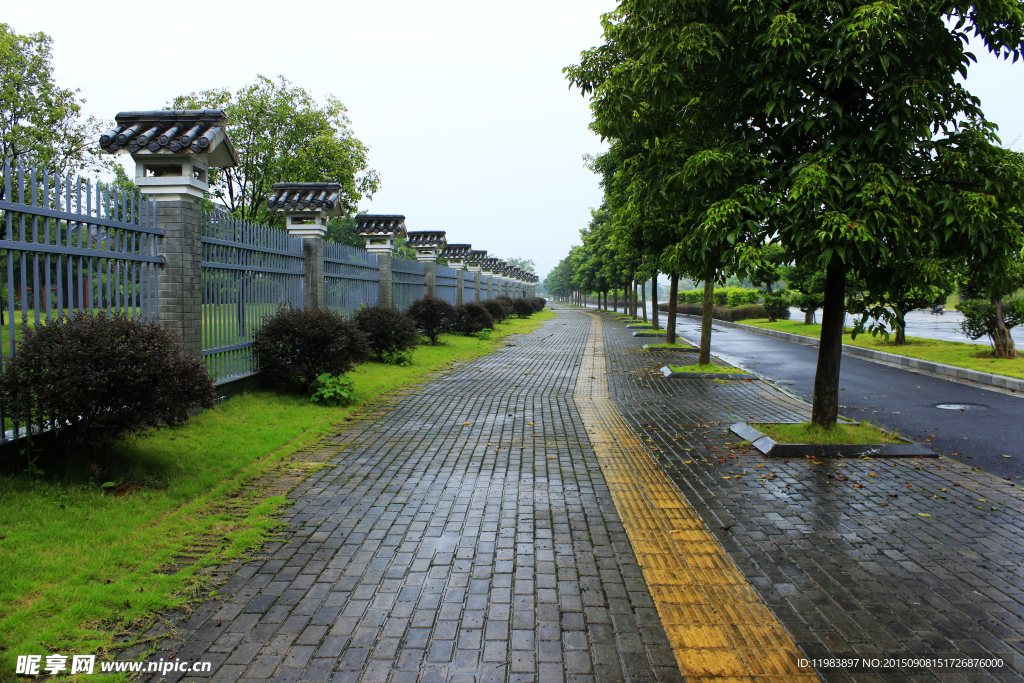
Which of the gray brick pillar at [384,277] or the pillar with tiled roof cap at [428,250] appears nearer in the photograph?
the gray brick pillar at [384,277]

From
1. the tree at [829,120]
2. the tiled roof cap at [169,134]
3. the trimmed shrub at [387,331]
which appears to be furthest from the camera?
the trimmed shrub at [387,331]

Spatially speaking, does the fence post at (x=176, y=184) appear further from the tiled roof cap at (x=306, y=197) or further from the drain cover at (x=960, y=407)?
the drain cover at (x=960, y=407)

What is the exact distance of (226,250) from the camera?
26.2 ft

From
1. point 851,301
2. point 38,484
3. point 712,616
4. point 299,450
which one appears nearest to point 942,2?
point 851,301

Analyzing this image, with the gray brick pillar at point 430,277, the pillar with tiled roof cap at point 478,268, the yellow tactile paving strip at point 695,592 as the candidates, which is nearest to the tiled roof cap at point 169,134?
the yellow tactile paving strip at point 695,592

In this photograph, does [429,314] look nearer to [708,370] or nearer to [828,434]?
[708,370]

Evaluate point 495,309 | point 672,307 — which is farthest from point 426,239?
point 672,307

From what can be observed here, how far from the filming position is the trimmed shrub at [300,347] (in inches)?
334

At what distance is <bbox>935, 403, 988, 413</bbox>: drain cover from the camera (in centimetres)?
896

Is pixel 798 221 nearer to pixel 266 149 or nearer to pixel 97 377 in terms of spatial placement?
pixel 97 377

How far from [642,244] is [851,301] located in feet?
27.1

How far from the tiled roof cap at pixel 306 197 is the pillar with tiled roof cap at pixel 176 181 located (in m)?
3.92

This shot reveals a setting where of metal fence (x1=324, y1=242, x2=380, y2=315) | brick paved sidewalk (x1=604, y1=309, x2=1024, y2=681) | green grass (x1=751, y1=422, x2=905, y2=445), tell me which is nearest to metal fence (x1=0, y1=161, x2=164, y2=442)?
brick paved sidewalk (x1=604, y1=309, x2=1024, y2=681)

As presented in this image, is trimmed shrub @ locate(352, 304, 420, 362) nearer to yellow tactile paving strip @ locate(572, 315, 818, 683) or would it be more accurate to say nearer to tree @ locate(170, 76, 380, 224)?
yellow tactile paving strip @ locate(572, 315, 818, 683)
